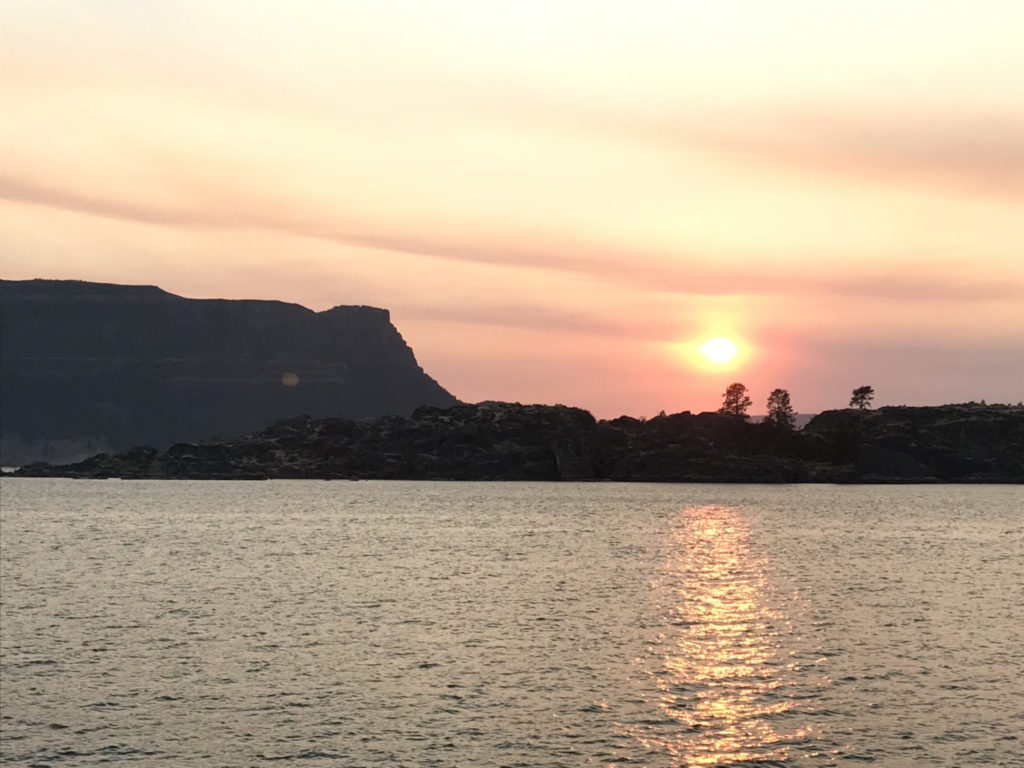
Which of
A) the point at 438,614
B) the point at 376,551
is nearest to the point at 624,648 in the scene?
the point at 438,614

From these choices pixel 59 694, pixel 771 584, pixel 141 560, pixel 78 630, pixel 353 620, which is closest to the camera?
pixel 59 694

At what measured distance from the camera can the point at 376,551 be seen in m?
150

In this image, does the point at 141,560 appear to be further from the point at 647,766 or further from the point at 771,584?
the point at 647,766

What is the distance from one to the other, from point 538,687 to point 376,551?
90.2 meters

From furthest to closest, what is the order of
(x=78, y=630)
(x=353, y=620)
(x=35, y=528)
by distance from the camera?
(x=35, y=528) < (x=353, y=620) < (x=78, y=630)

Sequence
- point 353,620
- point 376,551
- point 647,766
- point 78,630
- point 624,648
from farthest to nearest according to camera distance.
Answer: point 376,551, point 353,620, point 78,630, point 624,648, point 647,766

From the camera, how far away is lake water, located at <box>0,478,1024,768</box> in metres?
50.8

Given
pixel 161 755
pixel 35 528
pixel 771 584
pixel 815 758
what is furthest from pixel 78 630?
pixel 35 528

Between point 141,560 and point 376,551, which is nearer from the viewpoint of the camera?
point 141,560

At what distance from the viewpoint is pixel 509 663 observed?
69.1 m

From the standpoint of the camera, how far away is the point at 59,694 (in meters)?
59.4

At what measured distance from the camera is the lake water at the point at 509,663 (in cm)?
5078

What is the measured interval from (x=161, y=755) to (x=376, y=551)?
333 feet

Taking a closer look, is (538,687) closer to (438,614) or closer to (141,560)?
(438,614)
